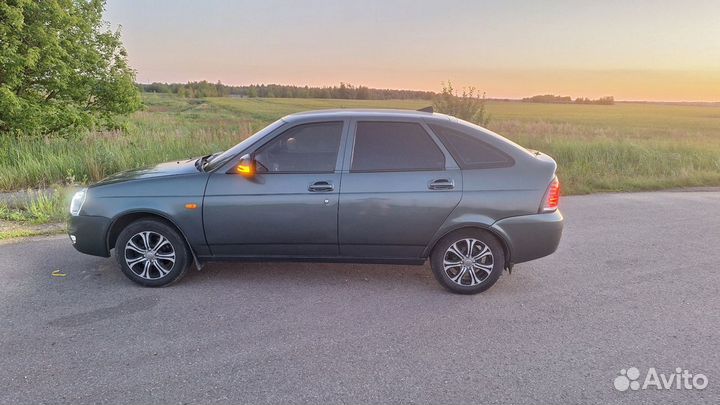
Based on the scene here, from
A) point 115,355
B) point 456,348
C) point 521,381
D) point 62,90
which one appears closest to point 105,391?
point 115,355

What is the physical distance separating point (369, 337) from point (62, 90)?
14974mm

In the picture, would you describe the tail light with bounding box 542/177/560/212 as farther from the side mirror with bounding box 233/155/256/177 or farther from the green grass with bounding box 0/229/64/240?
the green grass with bounding box 0/229/64/240

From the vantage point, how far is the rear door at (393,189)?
4258 mm

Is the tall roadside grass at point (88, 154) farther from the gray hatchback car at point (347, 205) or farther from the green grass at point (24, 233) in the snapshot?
the gray hatchback car at point (347, 205)

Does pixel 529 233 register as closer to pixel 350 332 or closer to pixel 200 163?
pixel 350 332

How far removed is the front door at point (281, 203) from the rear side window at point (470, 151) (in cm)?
99

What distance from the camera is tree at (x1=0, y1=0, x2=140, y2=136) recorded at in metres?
12.5

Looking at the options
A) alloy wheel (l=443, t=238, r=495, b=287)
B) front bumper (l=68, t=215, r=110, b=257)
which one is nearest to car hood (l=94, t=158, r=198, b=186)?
front bumper (l=68, t=215, r=110, b=257)

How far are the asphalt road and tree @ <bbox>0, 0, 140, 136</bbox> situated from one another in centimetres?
949

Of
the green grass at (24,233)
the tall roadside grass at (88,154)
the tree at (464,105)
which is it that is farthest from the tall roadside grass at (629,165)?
the green grass at (24,233)

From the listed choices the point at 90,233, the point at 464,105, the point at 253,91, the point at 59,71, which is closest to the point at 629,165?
the point at 464,105

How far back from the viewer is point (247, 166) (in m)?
4.28

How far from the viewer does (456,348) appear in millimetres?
3441

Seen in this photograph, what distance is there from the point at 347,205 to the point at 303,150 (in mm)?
704
